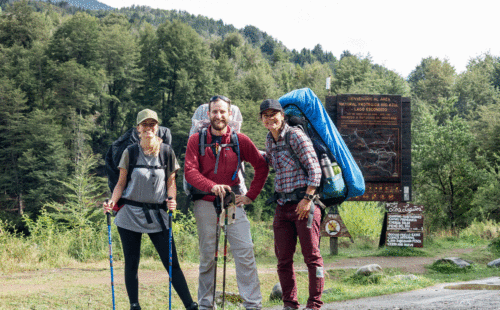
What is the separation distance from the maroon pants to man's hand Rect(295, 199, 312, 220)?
0.07 meters

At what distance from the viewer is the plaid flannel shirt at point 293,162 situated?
4.33 metres

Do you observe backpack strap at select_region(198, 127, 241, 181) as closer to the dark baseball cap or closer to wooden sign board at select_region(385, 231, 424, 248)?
the dark baseball cap

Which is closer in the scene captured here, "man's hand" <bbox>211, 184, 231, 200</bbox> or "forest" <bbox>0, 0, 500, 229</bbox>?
"man's hand" <bbox>211, 184, 231, 200</bbox>

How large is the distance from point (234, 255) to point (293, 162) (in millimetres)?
941

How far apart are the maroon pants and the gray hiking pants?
0.32 metres

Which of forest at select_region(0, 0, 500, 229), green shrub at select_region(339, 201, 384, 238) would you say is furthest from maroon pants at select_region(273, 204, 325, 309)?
forest at select_region(0, 0, 500, 229)

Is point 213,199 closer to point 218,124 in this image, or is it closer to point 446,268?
point 218,124

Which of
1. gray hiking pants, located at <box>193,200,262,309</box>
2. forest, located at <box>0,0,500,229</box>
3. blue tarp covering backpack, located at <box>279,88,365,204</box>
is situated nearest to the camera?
→ gray hiking pants, located at <box>193,200,262,309</box>

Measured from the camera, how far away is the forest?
26906 mm

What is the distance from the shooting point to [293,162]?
4473mm

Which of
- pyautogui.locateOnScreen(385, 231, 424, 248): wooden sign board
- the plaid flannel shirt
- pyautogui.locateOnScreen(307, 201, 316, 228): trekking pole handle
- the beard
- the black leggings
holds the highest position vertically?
the beard

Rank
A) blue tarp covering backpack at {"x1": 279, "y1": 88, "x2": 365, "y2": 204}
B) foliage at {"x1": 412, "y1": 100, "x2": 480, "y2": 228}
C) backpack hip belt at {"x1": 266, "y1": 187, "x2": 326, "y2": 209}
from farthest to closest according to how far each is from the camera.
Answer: foliage at {"x1": 412, "y1": 100, "x2": 480, "y2": 228} < blue tarp covering backpack at {"x1": 279, "y1": 88, "x2": 365, "y2": 204} < backpack hip belt at {"x1": 266, "y1": 187, "x2": 326, "y2": 209}

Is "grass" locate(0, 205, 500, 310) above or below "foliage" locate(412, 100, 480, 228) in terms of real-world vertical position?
below

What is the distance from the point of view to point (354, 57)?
2249 inches
